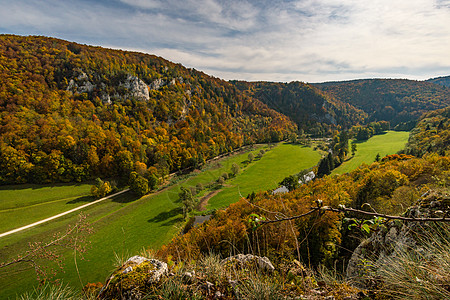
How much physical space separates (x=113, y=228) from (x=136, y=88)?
281 feet

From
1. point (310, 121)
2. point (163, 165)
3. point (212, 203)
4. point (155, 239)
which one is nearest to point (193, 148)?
point (163, 165)

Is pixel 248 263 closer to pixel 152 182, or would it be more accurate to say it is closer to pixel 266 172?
pixel 152 182

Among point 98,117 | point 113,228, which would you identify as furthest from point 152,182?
point 98,117

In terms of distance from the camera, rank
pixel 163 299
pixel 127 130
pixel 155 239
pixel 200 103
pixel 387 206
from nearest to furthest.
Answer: pixel 163 299 < pixel 387 206 < pixel 155 239 < pixel 127 130 < pixel 200 103

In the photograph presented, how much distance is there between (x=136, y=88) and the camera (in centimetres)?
10012

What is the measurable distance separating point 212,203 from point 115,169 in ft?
116

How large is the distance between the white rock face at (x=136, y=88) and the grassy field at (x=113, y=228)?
63369 millimetres

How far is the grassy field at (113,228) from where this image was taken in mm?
24781

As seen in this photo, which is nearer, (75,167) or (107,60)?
(75,167)

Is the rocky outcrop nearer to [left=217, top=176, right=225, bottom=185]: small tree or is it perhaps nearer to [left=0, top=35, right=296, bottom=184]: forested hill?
[left=217, top=176, right=225, bottom=185]: small tree

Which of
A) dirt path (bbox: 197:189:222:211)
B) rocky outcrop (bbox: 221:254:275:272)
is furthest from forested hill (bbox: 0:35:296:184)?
rocky outcrop (bbox: 221:254:275:272)

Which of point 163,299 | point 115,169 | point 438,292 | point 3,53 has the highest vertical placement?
point 3,53

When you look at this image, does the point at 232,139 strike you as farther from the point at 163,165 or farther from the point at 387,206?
the point at 387,206

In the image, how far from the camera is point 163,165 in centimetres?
5984
